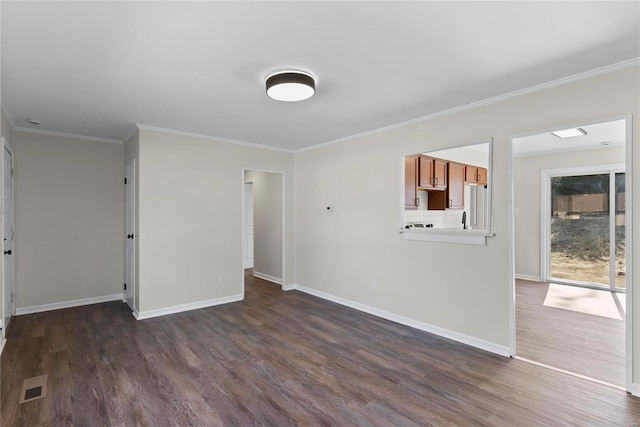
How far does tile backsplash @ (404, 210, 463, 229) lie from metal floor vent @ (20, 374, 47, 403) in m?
4.03

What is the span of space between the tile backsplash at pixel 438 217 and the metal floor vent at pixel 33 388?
4.03 m

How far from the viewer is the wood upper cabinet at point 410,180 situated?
13.5ft

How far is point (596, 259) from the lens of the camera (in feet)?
18.6

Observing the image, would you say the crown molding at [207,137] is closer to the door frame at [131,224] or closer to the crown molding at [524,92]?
the door frame at [131,224]

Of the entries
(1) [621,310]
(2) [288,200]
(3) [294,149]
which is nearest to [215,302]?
(2) [288,200]

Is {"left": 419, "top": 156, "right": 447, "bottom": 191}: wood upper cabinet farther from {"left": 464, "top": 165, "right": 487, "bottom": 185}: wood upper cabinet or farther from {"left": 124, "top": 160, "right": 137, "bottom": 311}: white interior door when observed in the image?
{"left": 124, "top": 160, "right": 137, "bottom": 311}: white interior door

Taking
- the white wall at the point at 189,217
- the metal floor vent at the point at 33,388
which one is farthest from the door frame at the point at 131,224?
the metal floor vent at the point at 33,388

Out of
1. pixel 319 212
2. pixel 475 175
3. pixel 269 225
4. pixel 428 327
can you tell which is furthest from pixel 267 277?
pixel 475 175

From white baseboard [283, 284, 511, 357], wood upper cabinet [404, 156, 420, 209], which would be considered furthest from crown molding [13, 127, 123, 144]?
wood upper cabinet [404, 156, 420, 209]

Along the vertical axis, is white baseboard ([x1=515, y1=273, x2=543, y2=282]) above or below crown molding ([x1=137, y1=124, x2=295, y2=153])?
below

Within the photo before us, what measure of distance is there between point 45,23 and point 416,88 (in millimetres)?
2738

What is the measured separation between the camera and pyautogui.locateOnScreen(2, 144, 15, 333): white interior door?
3.73 m

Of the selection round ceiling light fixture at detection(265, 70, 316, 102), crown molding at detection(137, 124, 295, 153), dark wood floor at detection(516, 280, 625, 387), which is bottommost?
dark wood floor at detection(516, 280, 625, 387)

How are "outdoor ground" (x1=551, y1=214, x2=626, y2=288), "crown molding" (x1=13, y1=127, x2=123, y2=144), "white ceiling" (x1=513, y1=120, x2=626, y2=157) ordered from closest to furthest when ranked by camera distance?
1. "crown molding" (x1=13, y1=127, x2=123, y2=144)
2. "white ceiling" (x1=513, y1=120, x2=626, y2=157)
3. "outdoor ground" (x1=551, y1=214, x2=626, y2=288)
